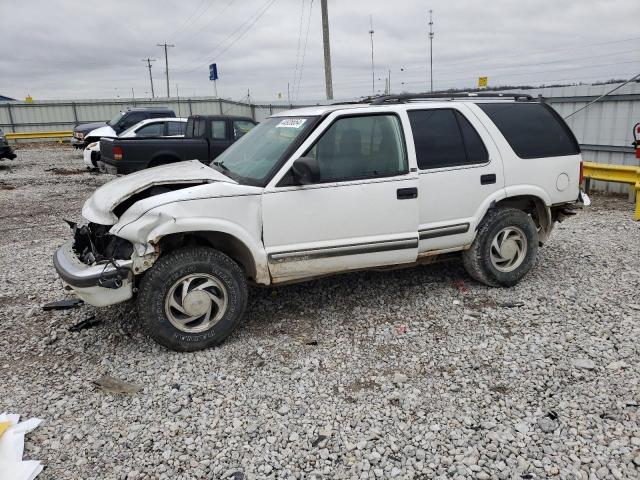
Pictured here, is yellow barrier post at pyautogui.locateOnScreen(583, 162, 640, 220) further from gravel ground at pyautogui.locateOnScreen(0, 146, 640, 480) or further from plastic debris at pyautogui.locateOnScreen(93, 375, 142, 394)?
plastic debris at pyautogui.locateOnScreen(93, 375, 142, 394)

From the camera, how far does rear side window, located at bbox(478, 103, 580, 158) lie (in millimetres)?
5012

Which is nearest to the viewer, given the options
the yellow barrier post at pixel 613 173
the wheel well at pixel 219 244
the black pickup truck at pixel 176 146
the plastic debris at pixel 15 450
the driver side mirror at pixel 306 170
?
the plastic debris at pixel 15 450

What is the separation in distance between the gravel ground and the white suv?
471 millimetres

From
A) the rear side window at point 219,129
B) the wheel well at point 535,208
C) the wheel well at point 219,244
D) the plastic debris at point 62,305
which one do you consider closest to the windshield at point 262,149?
the wheel well at point 219,244

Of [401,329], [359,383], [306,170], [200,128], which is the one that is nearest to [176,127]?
[200,128]

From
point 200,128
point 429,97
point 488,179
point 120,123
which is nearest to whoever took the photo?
point 488,179

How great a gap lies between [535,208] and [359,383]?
3035mm

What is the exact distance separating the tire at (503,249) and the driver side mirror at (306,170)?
6.30 feet

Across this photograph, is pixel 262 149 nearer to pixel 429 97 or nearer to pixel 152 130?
pixel 429 97

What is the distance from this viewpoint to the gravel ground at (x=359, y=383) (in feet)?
9.36

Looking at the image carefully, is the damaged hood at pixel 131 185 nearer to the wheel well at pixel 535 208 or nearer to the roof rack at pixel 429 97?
the roof rack at pixel 429 97

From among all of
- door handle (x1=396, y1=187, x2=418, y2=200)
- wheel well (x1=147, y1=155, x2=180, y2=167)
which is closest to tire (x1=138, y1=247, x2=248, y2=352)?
door handle (x1=396, y1=187, x2=418, y2=200)

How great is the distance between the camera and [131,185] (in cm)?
412

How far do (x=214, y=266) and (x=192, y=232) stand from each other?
1.03ft
